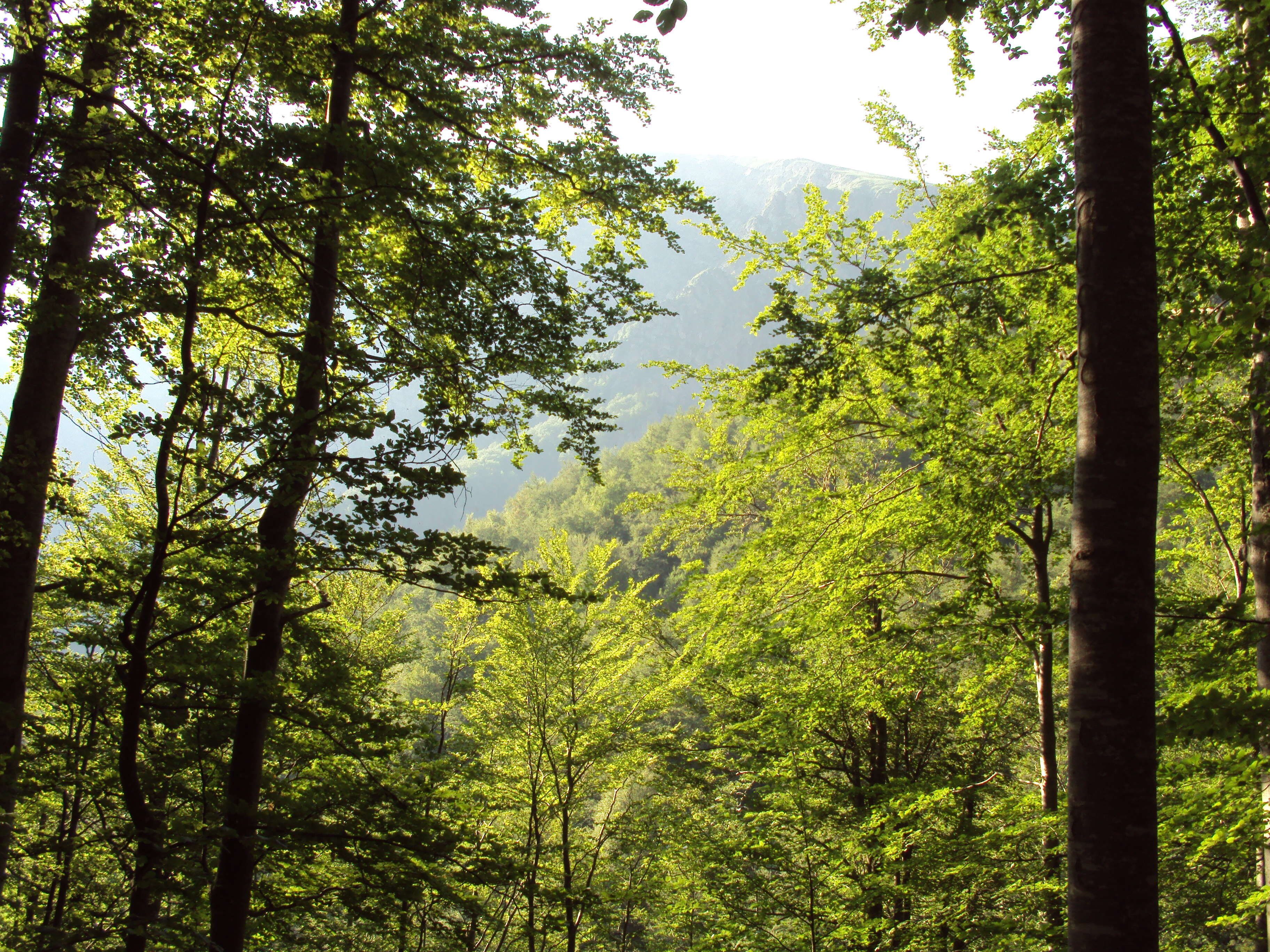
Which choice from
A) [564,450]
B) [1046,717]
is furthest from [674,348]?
[564,450]

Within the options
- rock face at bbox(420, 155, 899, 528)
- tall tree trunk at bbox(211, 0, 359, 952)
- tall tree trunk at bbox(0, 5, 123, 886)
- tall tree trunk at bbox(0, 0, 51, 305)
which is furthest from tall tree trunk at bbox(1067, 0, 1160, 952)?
rock face at bbox(420, 155, 899, 528)

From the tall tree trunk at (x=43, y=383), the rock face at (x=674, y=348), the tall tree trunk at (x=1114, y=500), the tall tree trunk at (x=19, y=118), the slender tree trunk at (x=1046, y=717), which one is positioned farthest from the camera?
the rock face at (x=674, y=348)

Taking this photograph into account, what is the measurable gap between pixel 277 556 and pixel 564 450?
2.56 m

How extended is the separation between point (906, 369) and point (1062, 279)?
1176 mm

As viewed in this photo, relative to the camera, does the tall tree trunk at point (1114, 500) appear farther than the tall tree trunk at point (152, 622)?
No

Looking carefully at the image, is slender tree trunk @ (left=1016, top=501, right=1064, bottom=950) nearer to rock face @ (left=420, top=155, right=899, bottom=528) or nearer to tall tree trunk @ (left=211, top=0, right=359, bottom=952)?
tall tree trunk @ (left=211, top=0, right=359, bottom=952)

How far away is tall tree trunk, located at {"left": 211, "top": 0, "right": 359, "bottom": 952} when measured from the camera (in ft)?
11.6

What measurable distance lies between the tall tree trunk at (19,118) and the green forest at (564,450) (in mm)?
27

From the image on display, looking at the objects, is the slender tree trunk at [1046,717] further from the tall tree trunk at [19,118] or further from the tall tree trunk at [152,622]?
the tall tree trunk at [19,118]

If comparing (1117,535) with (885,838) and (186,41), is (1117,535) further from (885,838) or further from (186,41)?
(885,838)

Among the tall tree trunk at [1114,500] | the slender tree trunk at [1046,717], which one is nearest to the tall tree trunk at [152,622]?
the tall tree trunk at [1114,500]

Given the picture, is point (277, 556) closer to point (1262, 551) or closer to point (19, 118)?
point (19, 118)

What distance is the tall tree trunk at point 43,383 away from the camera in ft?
10.8

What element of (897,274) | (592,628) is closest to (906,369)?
(897,274)
